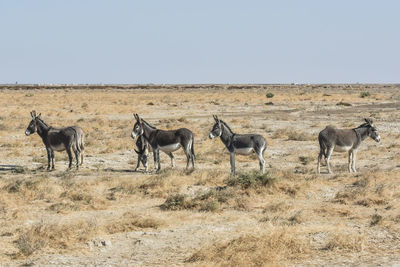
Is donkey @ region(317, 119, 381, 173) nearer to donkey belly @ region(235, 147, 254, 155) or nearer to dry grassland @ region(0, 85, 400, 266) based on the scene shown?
dry grassland @ region(0, 85, 400, 266)

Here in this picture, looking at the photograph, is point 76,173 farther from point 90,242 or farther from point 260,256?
point 260,256

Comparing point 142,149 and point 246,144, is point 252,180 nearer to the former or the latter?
point 246,144

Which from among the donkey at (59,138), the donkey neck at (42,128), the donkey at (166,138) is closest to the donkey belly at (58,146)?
the donkey at (59,138)

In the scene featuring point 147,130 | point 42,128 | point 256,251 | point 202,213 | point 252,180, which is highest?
point 147,130

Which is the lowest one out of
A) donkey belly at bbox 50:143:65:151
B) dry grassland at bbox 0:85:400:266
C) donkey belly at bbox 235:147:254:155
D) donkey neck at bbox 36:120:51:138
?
dry grassland at bbox 0:85:400:266

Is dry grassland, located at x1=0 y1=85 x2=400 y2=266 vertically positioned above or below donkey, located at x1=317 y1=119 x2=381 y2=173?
below

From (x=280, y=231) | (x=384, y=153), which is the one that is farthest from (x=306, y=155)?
(x=280, y=231)

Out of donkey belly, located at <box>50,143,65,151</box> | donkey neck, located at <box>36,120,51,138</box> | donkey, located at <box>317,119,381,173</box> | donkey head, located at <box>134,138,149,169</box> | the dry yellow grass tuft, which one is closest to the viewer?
the dry yellow grass tuft

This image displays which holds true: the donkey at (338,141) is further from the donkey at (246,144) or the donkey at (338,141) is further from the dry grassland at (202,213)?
the donkey at (246,144)

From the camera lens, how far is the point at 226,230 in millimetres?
11422

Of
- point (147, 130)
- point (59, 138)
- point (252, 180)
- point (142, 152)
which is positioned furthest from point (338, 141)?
point (59, 138)

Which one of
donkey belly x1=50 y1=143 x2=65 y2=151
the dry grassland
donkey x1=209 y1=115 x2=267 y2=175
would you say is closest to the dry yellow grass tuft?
the dry grassland

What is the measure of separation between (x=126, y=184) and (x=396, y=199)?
7.61m

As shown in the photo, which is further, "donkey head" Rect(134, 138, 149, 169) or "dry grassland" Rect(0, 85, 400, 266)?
"donkey head" Rect(134, 138, 149, 169)
